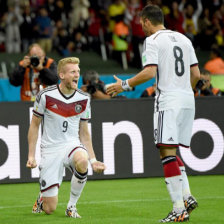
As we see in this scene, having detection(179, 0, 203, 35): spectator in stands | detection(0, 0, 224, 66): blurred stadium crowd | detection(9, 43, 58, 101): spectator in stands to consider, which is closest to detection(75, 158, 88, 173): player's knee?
detection(9, 43, 58, 101): spectator in stands

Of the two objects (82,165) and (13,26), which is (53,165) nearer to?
(82,165)

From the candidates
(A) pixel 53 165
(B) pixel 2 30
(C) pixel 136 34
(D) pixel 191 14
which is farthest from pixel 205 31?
Answer: (A) pixel 53 165

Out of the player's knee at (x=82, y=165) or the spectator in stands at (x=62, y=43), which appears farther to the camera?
the spectator in stands at (x=62, y=43)

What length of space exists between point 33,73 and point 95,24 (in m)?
9.95

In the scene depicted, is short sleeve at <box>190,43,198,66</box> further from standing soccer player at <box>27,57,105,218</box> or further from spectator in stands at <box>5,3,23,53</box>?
spectator in stands at <box>5,3,23,53</box>

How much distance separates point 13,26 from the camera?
19.5 metres

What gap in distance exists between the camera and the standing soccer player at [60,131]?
25.4 ft

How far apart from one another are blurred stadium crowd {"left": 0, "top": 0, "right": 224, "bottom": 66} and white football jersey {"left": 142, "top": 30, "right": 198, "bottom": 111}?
12.1 meters

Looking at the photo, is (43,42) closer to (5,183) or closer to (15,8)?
(15,8)

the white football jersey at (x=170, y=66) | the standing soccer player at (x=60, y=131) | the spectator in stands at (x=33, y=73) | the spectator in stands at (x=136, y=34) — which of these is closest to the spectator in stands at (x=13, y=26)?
the spectator in stands at (x=136, y=34)

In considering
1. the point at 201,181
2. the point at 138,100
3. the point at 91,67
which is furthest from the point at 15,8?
the point at 201,181

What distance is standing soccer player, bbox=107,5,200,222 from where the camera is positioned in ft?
23.5

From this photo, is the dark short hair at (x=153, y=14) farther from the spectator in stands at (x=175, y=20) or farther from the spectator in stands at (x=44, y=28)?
the spectator in stands at (x=175, y=20)

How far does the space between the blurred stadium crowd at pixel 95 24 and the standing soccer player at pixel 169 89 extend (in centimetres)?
1205
